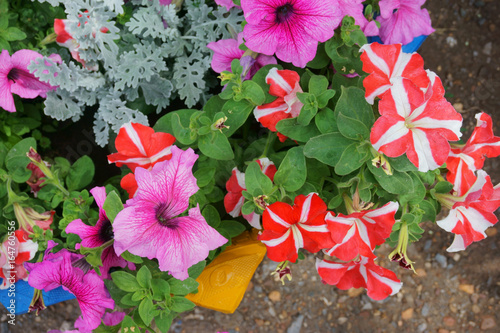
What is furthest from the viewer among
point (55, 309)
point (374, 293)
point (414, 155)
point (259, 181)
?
point (55, 309)

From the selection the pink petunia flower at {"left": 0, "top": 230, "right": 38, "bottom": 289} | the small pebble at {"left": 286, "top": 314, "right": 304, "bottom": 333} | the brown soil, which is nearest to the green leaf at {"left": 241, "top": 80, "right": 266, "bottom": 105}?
the pink petunia flower at {"left": 0, "top": 230, "right": 38, "bottom": 289}

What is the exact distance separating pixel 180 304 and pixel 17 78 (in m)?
0.74

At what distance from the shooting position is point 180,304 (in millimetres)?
932

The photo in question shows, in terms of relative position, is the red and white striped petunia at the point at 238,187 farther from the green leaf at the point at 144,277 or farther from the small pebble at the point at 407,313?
the small pebble at the point at 407,313

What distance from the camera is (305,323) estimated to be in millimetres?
1753

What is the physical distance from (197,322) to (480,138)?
124cm

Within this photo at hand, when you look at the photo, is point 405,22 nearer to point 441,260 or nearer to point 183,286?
point 183,286

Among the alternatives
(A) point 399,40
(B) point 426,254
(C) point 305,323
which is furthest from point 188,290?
(B) point 426,254

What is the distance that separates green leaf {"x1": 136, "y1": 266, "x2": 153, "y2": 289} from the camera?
906mm

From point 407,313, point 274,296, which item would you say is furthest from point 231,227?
point 407,313

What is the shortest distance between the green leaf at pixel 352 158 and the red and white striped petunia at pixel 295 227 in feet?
0.23

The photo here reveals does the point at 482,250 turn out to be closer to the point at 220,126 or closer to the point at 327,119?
the point at 327,119

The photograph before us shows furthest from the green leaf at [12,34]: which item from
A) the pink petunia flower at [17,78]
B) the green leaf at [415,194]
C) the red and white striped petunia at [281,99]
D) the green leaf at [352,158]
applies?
the green leaf at [415,194]

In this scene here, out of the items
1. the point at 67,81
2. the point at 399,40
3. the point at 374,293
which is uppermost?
the point at 67,81
